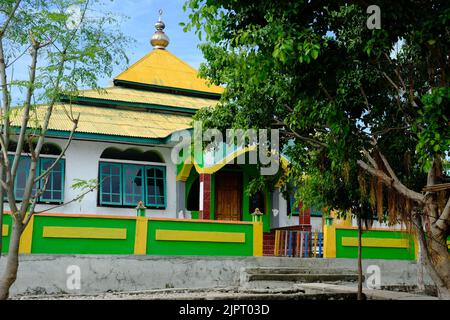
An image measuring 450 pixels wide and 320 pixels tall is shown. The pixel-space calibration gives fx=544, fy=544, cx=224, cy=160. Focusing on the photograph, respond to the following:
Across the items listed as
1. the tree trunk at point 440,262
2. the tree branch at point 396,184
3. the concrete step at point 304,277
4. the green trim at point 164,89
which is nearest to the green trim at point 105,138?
the green trim at point 164,89

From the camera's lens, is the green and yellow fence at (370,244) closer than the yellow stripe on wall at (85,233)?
No

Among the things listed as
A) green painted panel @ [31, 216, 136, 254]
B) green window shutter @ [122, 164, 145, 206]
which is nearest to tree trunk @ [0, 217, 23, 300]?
green painted panel @ [31, 216, 136, 254]

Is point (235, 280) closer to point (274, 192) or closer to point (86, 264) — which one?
point (86, 264)

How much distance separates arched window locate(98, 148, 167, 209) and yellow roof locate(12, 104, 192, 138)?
743 mm

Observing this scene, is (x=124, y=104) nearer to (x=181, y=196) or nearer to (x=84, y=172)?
(x=84, y=172)

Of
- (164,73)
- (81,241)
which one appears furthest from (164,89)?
(81,241)

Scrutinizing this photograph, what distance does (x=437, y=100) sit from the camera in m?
6.88

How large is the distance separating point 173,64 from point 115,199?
803 centimetres

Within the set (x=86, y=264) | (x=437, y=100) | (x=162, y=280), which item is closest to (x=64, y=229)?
(x=86, y=264)

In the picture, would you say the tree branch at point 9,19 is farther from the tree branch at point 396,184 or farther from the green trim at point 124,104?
the green trim at point 124,104

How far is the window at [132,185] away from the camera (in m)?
15.9

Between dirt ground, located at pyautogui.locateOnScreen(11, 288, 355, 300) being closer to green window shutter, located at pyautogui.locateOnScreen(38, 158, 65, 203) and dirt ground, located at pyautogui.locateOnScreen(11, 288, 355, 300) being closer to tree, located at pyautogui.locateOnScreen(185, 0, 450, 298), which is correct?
tree, located at pyautogui.locateOnScreen(185, 0, 450, 298)

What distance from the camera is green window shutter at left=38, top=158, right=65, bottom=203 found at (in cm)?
1518

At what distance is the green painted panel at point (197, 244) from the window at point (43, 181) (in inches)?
148
